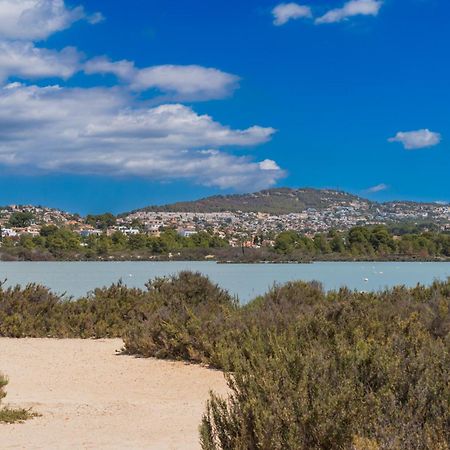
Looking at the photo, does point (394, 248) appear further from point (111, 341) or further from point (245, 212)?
point (245, 212)

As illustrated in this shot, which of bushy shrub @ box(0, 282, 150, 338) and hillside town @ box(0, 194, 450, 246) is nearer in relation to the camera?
bushy shrub @ box(0, 282, 150, 338)

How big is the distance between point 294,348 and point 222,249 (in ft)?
275

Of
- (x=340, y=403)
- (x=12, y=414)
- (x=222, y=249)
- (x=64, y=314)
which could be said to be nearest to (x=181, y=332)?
(x=64, y=314)

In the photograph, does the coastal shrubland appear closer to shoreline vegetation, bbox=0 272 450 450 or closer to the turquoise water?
shoreline vegetation, bbox=0 272 450 450

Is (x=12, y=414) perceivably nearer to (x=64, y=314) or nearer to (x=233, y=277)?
(x=64, y=314)

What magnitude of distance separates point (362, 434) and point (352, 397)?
0.37 m

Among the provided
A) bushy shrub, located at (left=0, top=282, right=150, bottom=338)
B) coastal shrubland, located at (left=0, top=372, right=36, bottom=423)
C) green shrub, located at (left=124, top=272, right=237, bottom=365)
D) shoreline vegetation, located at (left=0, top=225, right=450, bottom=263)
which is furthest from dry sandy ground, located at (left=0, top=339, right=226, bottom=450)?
shoreline vegetation, located at (left=0, top=225, right=450, bottom=263)

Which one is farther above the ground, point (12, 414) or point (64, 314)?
point (64, 314)

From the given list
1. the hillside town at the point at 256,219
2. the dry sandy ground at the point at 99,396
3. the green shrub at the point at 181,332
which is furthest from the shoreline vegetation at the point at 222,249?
the dry sandy ground at the point at 99,396

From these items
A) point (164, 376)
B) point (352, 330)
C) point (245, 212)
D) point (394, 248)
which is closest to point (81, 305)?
point (164, 376)

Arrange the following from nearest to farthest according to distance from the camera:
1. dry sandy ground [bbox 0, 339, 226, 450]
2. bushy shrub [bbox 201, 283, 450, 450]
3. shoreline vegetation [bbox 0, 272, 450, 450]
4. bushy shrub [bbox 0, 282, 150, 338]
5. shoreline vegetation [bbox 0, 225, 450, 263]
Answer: bushy shrub [bbox 201, 283, 450, 450] → shoreline vegetation [bbox 0, 272, 450, 450] → dry sandy ground [bbox 0, 339, 226, 450] → bushy shrub [bbox 0, 282, 150, 338] → shoreline vegetation [bbox 0, 225, 450, 263]

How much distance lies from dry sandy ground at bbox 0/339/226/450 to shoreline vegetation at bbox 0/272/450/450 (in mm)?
724

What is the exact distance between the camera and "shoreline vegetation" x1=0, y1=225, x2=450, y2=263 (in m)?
84.9

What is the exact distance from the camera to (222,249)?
3622 inches
